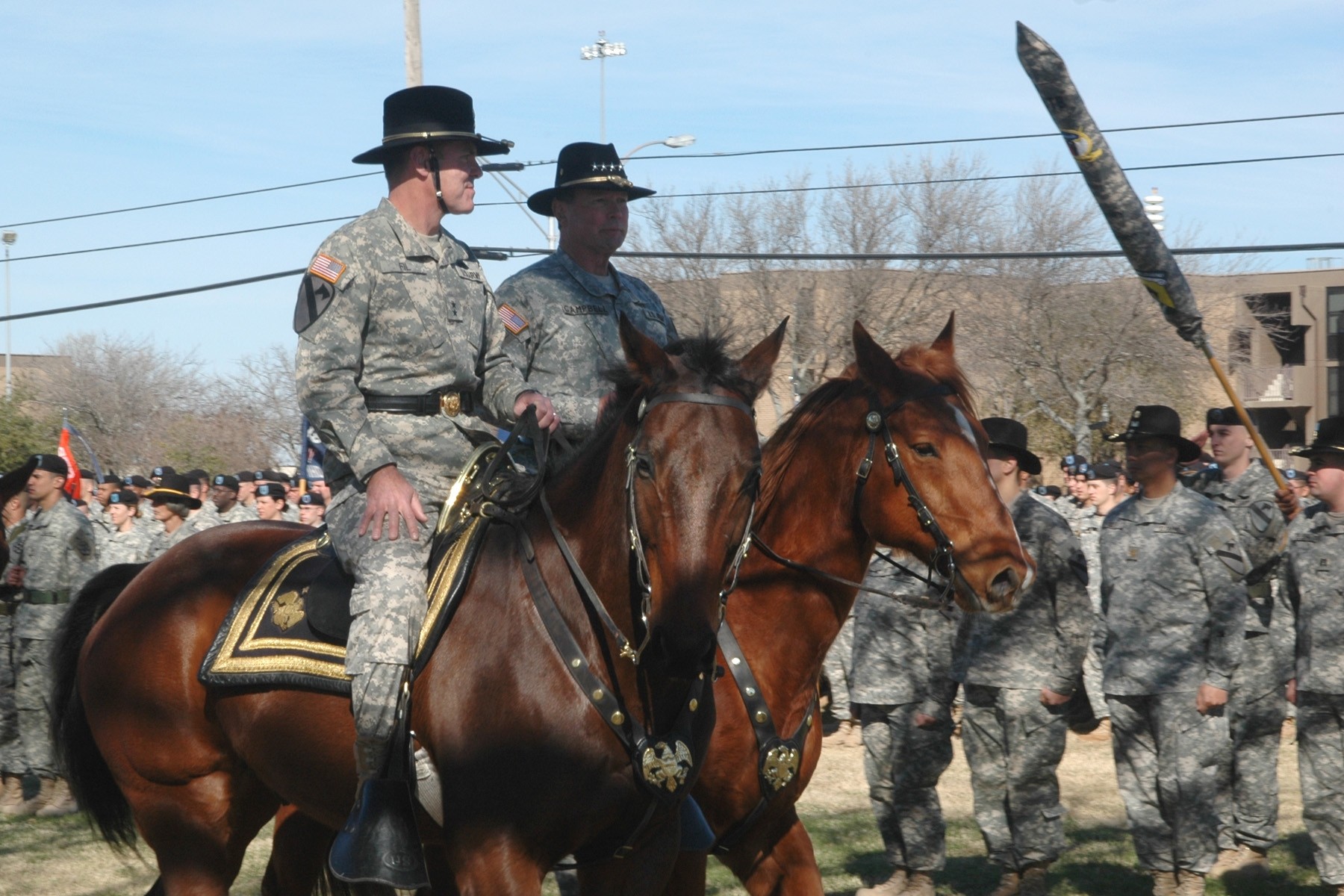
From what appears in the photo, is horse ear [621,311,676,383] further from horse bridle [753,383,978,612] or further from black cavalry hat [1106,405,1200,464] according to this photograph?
black cavalry hat [1106,405,1200,464]

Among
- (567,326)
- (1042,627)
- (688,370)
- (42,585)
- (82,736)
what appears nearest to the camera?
(688,370)

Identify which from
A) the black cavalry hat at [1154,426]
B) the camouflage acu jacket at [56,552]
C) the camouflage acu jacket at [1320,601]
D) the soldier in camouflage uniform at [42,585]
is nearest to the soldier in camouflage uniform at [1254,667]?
the camouflage acu jacket at [1320,601]

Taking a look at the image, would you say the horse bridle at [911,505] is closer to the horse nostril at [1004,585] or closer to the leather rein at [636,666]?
the horse nostril at [1004,585]

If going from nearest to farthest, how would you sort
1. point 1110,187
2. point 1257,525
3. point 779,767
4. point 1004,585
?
point 779,767 → point 1004,585 → point 1110,187 → point 1257,525

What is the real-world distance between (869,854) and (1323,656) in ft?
9.99

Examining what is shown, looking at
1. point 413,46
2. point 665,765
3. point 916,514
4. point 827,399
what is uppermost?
point 413,46

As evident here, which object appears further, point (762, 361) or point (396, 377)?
point (396, 377)

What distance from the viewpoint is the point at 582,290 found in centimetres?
578

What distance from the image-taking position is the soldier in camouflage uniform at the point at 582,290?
5.66 m

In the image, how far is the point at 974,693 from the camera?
7.68 meters

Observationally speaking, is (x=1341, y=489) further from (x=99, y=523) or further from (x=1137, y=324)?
A: (x=1137, y=324)

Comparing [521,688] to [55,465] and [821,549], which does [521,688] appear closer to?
[821,549]

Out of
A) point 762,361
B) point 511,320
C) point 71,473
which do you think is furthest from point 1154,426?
point 71,473

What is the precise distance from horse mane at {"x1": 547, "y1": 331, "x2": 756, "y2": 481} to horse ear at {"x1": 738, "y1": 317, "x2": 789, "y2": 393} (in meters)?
0.04
